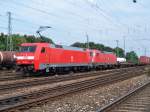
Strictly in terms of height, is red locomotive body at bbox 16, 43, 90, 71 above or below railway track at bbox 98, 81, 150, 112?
above

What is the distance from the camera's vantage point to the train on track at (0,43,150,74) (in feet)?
114

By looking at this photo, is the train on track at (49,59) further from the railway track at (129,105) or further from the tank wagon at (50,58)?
the railway track at (129,105)

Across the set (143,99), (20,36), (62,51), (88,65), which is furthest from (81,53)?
(20,36)

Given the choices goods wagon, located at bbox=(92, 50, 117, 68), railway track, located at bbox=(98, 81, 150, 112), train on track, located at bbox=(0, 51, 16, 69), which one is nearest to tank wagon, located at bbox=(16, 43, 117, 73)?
goods wagon, located at bbox=(92, 50, 117, 68)

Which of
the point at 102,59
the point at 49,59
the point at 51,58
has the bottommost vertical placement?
the point at 49,59

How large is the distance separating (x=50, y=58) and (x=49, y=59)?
0.25 metres

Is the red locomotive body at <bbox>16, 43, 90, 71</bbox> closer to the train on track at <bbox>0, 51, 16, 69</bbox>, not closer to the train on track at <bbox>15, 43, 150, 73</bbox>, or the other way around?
the train on track at <bbox>15, 43, 150, 73</bbox>

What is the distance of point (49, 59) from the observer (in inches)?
1439

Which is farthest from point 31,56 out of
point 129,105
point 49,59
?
point 129,105

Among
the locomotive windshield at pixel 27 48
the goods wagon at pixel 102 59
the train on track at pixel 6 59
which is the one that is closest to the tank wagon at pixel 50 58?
the locomotive windshield at pixel 27 48

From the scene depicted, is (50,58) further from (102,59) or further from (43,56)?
(102,59)

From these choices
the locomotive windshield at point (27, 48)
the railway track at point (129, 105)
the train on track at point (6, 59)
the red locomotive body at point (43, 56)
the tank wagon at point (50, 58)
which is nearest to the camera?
the railway track at point (129, 105)

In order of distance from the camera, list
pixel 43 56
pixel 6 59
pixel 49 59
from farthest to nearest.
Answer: pixel 6 59 → pixel 49 59 → pixel 43 56

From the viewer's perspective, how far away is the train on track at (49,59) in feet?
114
